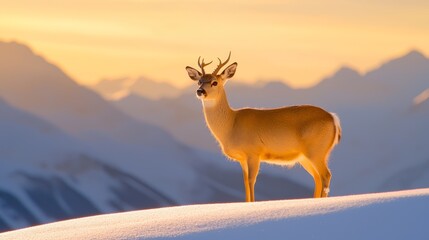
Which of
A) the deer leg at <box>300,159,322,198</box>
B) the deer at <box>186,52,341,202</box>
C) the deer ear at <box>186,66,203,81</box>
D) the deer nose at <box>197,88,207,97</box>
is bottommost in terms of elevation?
the deer leg at <box>300,159,322,198</box>

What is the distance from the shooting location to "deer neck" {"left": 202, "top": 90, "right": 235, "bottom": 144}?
79.3 feet

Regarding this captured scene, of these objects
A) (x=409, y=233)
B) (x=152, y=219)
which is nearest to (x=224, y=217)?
(x=152, y=219)

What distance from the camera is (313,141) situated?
76.2 feet

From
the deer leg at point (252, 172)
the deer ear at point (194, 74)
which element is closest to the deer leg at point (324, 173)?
the deer leg at point (252, 172)

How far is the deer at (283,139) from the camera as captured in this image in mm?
23234

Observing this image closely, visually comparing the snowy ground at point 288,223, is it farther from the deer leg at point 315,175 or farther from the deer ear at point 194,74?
the deer ear at point 194,74

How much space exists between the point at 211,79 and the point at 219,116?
80 cm

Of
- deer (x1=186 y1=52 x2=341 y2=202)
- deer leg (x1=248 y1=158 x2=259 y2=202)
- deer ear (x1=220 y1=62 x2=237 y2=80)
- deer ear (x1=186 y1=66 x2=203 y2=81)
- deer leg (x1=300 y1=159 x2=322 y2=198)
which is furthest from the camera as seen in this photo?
deer ear (x1=186 y1=66 x2=203 y2=81)

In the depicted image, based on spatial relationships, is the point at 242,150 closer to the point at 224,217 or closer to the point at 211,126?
the point at 211,126

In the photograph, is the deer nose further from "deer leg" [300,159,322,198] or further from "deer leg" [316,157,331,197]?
"deer leg" [316,157,331,197]

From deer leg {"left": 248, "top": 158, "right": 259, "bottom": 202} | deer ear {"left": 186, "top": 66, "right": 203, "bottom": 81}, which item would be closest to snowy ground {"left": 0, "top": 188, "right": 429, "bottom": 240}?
deer leg {"left": 248, "top": 158, "right": 259, "bottom": 202}

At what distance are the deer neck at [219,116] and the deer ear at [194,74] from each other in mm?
443

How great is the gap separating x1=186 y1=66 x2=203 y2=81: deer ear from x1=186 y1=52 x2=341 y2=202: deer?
1.03 feet

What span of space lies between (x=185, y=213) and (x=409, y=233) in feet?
13.6
